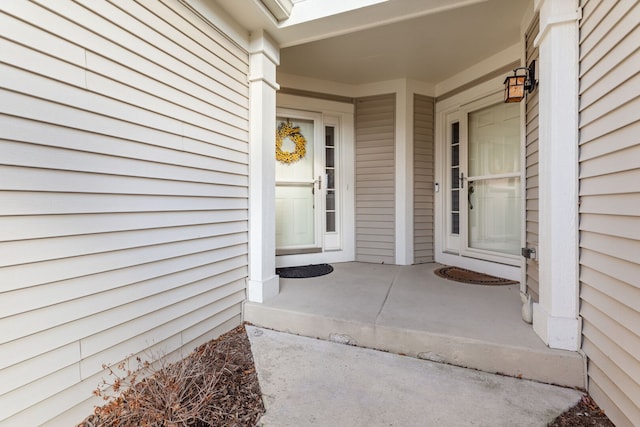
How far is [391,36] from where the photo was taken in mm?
2943

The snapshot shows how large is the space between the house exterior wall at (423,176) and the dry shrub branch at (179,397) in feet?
9.24

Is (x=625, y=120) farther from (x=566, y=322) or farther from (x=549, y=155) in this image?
(x=566, y=322)

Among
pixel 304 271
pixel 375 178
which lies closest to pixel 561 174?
pixel 375 178

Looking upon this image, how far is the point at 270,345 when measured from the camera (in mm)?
2154

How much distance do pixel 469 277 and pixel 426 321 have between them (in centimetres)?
148

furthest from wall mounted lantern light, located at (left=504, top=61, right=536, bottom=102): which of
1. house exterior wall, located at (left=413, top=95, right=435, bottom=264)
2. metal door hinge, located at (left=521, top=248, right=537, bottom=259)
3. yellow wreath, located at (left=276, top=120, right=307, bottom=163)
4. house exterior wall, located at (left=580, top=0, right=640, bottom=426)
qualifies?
yellow wreath, located at (left=276, top=120, right=307, bottom=163)

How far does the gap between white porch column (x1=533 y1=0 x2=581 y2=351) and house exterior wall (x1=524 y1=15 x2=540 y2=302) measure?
436 mm

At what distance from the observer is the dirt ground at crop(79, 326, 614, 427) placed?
135 centimetres

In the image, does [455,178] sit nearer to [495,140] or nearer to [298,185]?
[495,140]

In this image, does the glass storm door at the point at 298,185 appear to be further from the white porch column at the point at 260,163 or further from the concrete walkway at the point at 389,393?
the concrete walkway at the point at 389,393

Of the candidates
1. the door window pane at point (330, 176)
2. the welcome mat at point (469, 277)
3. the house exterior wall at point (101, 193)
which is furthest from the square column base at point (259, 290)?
the welcome mat at point (469, 277)

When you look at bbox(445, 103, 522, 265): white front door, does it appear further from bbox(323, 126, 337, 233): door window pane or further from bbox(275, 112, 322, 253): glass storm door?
bbox(275, 112, 322, 253): glass storm door

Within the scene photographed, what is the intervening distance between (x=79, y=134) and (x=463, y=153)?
364 cm

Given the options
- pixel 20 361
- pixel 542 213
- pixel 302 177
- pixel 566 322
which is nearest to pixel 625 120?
pixel 542 213
